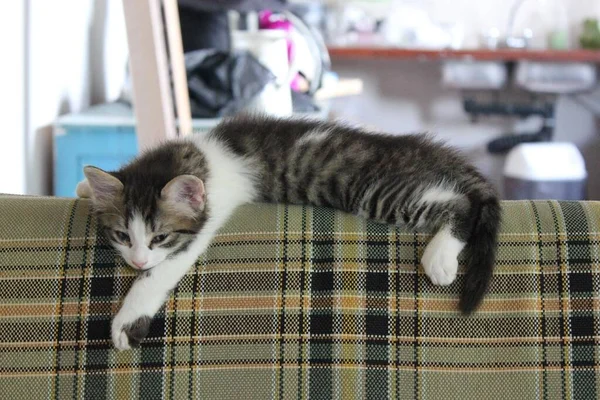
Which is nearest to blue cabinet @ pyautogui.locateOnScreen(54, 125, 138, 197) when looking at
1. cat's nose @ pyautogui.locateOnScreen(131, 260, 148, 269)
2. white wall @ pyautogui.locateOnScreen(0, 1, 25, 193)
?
white wall @ pyautogui.locateOnScreen(0, 1, 25, 193)

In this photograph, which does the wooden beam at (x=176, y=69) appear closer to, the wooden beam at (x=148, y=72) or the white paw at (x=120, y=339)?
the wooden beam at (x=148, y=72)

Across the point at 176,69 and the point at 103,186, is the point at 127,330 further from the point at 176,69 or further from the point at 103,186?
the point at 176,69

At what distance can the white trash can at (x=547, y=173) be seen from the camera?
3.67 metres

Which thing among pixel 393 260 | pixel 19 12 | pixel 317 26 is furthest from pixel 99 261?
pixel 317 26

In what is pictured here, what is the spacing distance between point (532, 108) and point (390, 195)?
2962 mm

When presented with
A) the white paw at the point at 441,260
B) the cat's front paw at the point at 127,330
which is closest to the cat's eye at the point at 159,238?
the cat's front paw at the point at 127,330

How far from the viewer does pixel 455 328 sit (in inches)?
46.3

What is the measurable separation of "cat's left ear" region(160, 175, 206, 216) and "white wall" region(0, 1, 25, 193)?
0.83 m

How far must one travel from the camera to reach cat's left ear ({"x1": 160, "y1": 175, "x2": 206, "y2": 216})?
1255 millimetres

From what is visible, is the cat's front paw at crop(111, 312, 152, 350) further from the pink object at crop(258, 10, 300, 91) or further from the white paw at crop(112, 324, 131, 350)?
the pink object at crop(258, 10, 300, 91)

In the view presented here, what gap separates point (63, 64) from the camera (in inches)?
95.0

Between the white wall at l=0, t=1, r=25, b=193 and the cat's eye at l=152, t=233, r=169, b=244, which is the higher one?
the white wall at l=0, t=1, r=25, b=193

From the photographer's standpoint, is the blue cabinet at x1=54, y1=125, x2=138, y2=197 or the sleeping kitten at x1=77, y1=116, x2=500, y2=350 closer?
the sleeping kitten at x1=77, y1=116, x2=500, y2=350

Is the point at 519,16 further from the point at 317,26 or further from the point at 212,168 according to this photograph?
the point at 212,168
